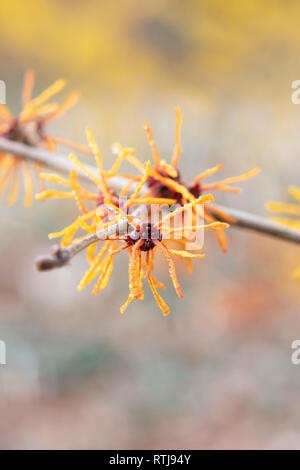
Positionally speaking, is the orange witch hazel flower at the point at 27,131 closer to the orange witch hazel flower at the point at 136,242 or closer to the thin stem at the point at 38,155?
the thin stem at the point at 38,155

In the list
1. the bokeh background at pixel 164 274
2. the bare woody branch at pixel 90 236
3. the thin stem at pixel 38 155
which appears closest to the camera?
the bare woody branch at pixel 90 236

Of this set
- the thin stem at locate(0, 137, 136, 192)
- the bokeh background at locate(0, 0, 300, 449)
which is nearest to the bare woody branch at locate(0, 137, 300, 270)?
the thin stem at locate(0, 137, 136, 192)

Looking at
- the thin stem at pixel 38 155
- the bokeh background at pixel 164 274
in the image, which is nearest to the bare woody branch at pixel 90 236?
the thin stem at pixel 38 155

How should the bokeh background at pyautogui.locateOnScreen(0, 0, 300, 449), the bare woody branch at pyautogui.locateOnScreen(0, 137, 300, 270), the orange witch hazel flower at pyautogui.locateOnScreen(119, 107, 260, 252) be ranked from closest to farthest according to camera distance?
the bare woody branch at pyautogui.locateOnScreen(0, 137, 300, 270)
the orange witch hazel flower at pyautogui.locateOnScreen(119, 107, 260, 252)
the bokeh background at pyautogui.locateOnScreen(0, 0, 300, 449)

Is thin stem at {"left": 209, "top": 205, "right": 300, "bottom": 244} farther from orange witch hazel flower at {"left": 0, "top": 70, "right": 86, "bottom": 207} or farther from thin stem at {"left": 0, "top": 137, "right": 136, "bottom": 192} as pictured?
orange witch hazel flower at {"left": 0, "top": 70, "right": 86, "bottom": 207}

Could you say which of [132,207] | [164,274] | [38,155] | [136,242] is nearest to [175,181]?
[132,207]
